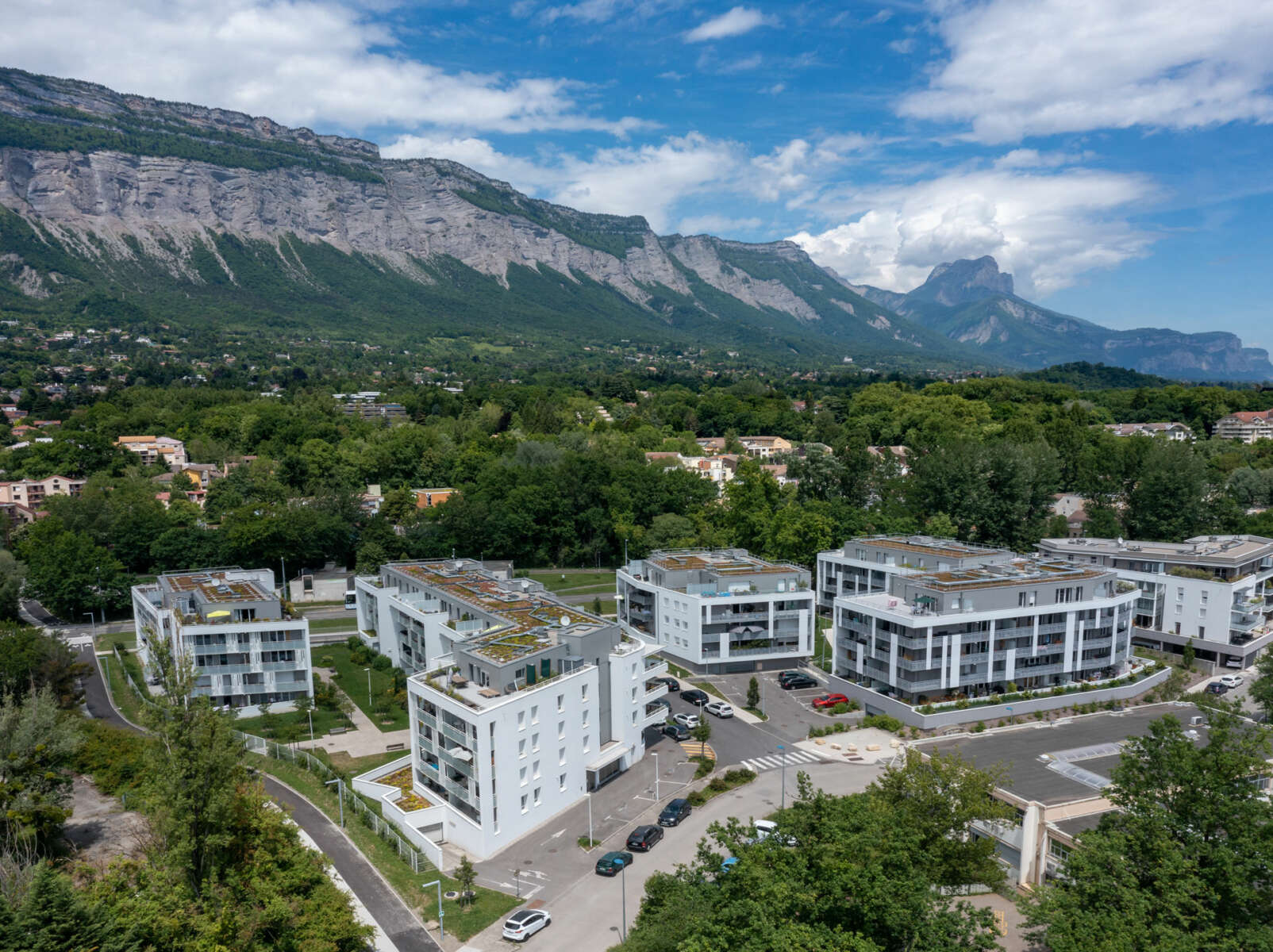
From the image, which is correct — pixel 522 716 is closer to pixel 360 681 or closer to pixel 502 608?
pixel 502 608

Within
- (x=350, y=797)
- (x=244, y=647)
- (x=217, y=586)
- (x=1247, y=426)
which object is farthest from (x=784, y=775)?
(x=1247, y=426)

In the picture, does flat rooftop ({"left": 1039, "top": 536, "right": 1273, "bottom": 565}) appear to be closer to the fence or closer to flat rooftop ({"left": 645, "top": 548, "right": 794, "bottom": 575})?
flat rooftop ({"left": 645, "top": 548, "right": 794, "bottom": 575})

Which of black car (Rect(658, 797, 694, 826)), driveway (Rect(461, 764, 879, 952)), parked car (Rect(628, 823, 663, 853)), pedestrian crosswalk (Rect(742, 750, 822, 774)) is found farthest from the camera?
pedestrian crosswalk (Rect(742, 750, 822, 774))

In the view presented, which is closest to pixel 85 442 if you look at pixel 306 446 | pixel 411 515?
pixel 306 446

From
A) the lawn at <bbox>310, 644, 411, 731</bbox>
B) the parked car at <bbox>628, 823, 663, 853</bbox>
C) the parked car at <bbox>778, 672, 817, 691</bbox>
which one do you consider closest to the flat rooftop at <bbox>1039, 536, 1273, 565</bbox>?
the parked car at <bbox>778, 672, 817, 691</bbox>

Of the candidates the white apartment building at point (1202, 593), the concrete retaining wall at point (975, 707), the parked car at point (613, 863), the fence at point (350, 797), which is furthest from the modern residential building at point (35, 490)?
the white apartment building at point (1202, 593)

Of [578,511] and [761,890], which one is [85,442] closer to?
[578,511]

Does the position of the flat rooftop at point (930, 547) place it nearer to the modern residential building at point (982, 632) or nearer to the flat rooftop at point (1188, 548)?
the modern residential building at point (982, 632)
